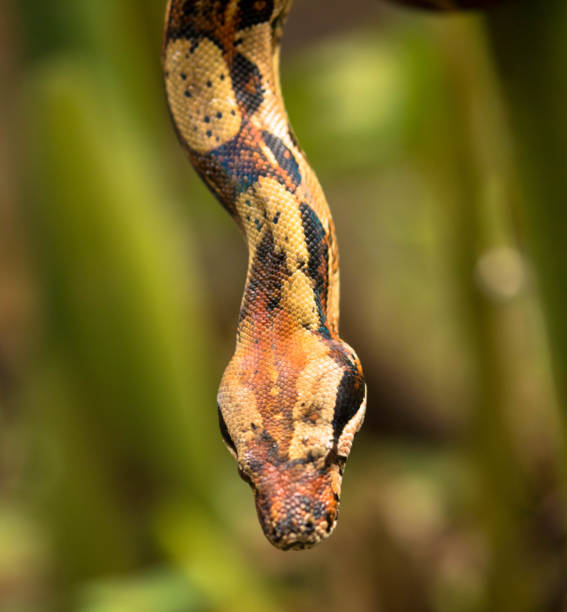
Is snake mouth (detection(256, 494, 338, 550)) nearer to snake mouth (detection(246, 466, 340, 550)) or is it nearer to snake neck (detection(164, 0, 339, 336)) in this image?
snake mouth (detection(246, 466, 340, 550))

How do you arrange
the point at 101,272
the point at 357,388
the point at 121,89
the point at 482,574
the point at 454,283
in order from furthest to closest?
the point at 482,574
the point at 454,283
the point at 121,89
the point at 101,272
the point at 357,388

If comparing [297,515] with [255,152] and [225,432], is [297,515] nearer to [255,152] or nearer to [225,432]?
[225,432]

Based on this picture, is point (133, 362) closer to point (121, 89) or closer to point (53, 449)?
point (53, 449)

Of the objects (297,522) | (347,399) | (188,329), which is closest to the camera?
Answer: (297,522)

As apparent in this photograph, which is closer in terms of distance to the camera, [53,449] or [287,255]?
[287,255]

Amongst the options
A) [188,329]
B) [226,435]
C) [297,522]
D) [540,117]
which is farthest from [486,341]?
[297,522]

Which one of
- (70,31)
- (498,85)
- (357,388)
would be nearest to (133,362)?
(70,31)
